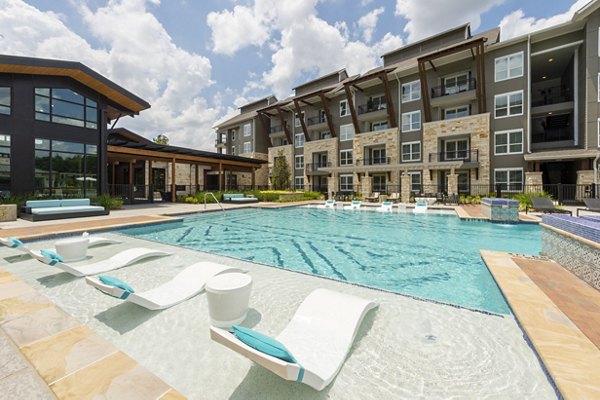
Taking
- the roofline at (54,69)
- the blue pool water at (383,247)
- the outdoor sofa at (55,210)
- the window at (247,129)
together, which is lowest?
the blue pool water at (383,247)

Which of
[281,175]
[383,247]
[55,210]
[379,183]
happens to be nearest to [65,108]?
[55,210]

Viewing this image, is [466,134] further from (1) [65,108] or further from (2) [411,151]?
Result: (1) [65,108]

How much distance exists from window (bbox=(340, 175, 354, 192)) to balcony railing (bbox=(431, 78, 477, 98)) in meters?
10.8

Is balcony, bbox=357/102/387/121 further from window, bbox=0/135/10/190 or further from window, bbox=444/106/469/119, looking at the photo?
window, bbox=0/135/10/190

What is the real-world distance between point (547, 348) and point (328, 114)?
27.7 metres

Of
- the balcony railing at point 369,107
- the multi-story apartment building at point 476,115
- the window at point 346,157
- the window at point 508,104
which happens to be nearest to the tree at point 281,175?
the multi-story apartment building at point 476,115

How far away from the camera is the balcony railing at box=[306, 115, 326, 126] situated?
98.7 feet

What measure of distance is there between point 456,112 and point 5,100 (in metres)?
29.7

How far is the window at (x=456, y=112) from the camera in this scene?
21.6 meters

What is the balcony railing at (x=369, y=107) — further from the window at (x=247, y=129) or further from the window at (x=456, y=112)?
the window at (x=247, y=129)

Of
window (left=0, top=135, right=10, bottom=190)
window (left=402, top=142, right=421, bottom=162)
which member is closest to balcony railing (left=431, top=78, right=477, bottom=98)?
window (left=402, top=142, right=421, bottom=162)

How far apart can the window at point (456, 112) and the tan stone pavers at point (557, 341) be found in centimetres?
2267

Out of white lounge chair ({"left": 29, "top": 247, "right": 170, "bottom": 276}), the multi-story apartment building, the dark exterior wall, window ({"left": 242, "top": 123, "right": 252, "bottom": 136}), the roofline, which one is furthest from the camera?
window ({"left": 242, "top": 123, "right": 252, "bottom": 136})

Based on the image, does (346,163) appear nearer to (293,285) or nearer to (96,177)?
(96,177)
